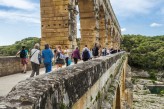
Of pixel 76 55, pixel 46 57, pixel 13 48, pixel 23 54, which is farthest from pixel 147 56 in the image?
pixel 46 57

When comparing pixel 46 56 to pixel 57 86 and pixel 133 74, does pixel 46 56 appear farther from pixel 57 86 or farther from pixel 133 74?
pixel 133 74

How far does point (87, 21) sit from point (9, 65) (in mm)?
9730

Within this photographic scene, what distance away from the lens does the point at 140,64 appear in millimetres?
65625

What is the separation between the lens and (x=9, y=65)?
10336 millimetres

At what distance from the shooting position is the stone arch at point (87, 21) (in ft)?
60.3

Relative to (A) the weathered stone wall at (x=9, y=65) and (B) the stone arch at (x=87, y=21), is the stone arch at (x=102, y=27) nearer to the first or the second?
(B) the stone arch at (x=87, y=21)

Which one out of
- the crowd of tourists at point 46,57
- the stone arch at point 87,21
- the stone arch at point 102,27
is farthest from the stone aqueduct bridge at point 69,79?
the stone arch at point 102,27

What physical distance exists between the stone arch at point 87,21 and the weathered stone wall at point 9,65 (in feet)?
28.2

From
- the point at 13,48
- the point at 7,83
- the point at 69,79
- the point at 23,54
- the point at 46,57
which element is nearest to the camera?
the point at 69,79

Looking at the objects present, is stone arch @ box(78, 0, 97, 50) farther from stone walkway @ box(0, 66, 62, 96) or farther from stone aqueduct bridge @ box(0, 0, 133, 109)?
stone walkway @ box(0, 66, 62, 96)

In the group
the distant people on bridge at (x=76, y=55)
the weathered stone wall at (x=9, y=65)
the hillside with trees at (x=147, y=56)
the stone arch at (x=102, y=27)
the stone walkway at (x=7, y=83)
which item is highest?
the stone arch at (x=102, y=27)

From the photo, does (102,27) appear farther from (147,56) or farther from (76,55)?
(147,56)

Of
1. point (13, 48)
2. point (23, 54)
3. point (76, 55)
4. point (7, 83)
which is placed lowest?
point (7, 83)

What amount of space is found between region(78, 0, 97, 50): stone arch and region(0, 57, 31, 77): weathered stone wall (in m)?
8.60
